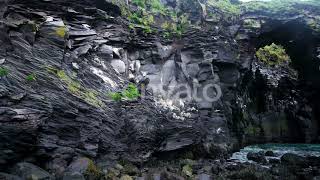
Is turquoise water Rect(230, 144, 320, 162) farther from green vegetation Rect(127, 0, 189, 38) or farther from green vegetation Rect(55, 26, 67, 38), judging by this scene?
green vegetation Rect(55, 26, 67, 38)

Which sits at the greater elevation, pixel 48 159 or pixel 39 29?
pixel 39 29

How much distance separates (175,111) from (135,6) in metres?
12.4

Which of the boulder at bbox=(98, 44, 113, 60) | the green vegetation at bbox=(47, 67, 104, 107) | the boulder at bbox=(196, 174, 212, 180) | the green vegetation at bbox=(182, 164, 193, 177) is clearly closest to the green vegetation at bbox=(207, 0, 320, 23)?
the boulder at bbox=(98, 44, 113, 60)

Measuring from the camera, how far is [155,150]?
24.7 meters

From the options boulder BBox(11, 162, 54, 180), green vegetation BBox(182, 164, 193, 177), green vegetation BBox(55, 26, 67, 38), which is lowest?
green vegetation BBox(182, 164, 193, 177)

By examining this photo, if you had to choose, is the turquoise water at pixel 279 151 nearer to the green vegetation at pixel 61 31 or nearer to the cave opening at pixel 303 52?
the cave opening at pixel 303 52

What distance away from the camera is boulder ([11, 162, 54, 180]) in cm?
1549

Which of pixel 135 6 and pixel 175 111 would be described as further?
pixel 135 6

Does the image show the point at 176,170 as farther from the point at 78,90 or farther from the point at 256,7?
the point at 256,7

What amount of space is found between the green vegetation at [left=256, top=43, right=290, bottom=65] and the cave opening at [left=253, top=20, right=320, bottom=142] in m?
1.53

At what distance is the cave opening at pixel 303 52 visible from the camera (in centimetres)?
3998

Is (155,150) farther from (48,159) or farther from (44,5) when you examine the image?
(44,5)

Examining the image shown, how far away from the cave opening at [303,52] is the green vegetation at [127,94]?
18641 mm

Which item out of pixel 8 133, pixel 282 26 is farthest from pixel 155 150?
pixel 282 26
